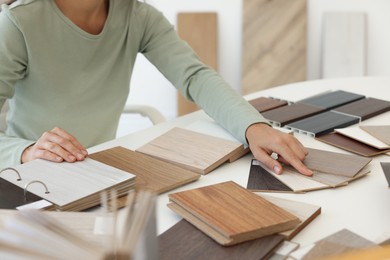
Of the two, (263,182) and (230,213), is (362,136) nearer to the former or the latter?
(263,182)

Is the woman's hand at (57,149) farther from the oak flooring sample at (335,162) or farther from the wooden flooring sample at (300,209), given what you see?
the oak flooring sample at (335,162)

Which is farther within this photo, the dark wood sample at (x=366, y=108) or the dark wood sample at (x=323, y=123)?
the dark wood sample at (x=366, y=108)

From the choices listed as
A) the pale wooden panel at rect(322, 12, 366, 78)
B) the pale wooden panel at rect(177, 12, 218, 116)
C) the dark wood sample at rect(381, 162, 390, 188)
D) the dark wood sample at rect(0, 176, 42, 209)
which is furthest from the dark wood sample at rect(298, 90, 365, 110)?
the pale wooden panel at rect(177, 12, 218, 116)

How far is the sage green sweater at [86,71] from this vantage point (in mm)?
1369

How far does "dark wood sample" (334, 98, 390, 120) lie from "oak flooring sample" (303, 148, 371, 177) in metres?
0.33

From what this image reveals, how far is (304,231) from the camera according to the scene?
2.99 ft

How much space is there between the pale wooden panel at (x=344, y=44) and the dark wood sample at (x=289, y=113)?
1.80 metres

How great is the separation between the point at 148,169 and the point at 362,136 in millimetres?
542

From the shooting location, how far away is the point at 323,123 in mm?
1438

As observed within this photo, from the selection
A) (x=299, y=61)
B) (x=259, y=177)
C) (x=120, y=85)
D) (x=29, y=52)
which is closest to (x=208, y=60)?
(x=299, y=61)

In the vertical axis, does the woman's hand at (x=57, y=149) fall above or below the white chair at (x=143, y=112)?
above

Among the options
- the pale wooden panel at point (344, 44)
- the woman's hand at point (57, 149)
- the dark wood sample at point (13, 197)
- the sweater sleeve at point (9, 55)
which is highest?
the sweater sleeve at point (9, 55)

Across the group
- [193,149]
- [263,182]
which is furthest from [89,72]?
[263,182]

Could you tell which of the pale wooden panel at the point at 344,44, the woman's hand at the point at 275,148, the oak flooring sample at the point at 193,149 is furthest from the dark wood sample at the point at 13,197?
the pale wooden panel at the point at 344,44
